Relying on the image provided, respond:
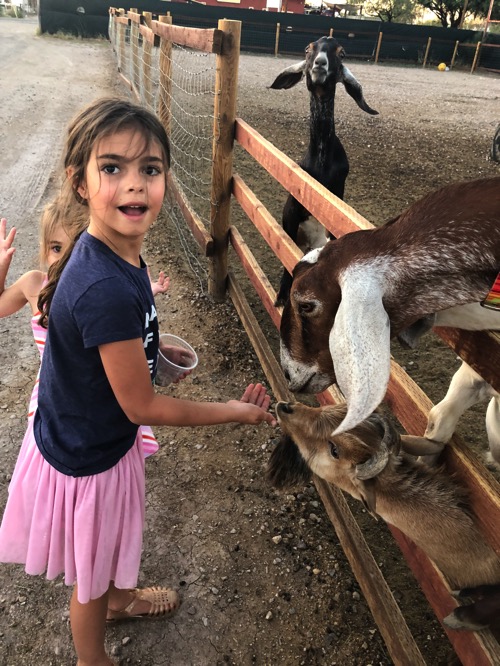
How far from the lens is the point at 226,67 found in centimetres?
360

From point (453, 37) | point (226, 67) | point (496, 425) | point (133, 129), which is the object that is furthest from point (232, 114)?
point (453, 37)

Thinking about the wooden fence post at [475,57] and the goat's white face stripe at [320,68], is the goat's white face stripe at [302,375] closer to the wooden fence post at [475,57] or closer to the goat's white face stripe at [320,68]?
the goat's white face stripe at [320,68]

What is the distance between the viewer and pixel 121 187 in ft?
4.94

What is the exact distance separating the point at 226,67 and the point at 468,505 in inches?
125

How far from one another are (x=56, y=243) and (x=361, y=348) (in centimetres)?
140

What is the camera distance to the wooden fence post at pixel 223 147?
3.56m

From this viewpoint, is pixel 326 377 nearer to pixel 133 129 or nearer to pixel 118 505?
pixel 118 505

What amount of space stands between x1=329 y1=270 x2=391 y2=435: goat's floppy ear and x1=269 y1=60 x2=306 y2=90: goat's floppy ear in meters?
4.27

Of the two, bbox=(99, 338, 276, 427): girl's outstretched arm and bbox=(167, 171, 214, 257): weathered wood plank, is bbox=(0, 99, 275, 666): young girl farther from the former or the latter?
bbox=(167, 171, 214, 257): weathered wood plank

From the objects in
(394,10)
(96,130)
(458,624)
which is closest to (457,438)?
(458,624)

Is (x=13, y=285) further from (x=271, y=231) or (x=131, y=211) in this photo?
(x=271, y=231)

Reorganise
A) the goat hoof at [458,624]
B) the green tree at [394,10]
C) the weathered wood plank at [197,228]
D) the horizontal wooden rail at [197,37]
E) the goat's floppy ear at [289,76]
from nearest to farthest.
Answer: the goat hoof at [458,624]
the horizontal wooden rail at [197,37]
the weathered wood plank at [197,228]
the goat's floppy ear at [289,76]
the green tree at [394,10]

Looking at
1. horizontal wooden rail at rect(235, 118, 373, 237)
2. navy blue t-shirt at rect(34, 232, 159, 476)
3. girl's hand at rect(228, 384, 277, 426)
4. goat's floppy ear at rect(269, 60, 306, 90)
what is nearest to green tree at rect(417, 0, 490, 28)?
goat's floppy ear at rect(269, 60, 306, 90)

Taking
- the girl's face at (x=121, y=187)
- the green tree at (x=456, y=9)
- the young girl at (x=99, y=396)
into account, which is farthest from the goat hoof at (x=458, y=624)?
the green tree at (x=456, y=9)
